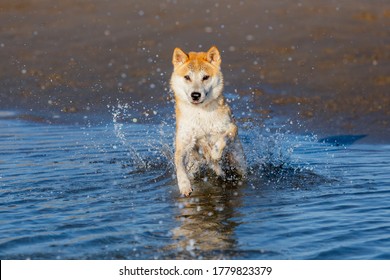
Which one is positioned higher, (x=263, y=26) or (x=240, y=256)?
(x=263, y=26)

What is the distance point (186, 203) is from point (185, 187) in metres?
0.30

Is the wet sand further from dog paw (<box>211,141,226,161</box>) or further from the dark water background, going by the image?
dog paw (<box>211,141,226,161</box>)

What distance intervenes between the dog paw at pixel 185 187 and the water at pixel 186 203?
8cm

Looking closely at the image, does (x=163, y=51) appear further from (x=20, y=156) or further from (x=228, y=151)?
(x=228, y=151)

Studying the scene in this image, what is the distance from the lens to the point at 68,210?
27.8ft

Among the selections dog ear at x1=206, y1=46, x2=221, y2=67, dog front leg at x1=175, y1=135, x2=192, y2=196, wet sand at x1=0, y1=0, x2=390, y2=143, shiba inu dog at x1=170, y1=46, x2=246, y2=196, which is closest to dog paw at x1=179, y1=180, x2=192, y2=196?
dog front leg at x1=175, y1=135, x2=192, y2=196

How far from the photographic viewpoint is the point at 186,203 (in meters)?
8.73

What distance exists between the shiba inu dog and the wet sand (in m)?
3.20

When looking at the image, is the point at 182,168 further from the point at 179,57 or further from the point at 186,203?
the point at 179,57

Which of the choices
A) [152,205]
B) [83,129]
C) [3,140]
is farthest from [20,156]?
[152,205]

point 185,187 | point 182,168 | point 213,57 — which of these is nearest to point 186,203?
point 185,187

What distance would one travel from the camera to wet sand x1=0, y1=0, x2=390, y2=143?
1409cm

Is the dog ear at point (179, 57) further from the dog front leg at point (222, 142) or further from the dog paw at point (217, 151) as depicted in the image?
the dog paw at point (217, 151)

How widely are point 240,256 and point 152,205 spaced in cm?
182
